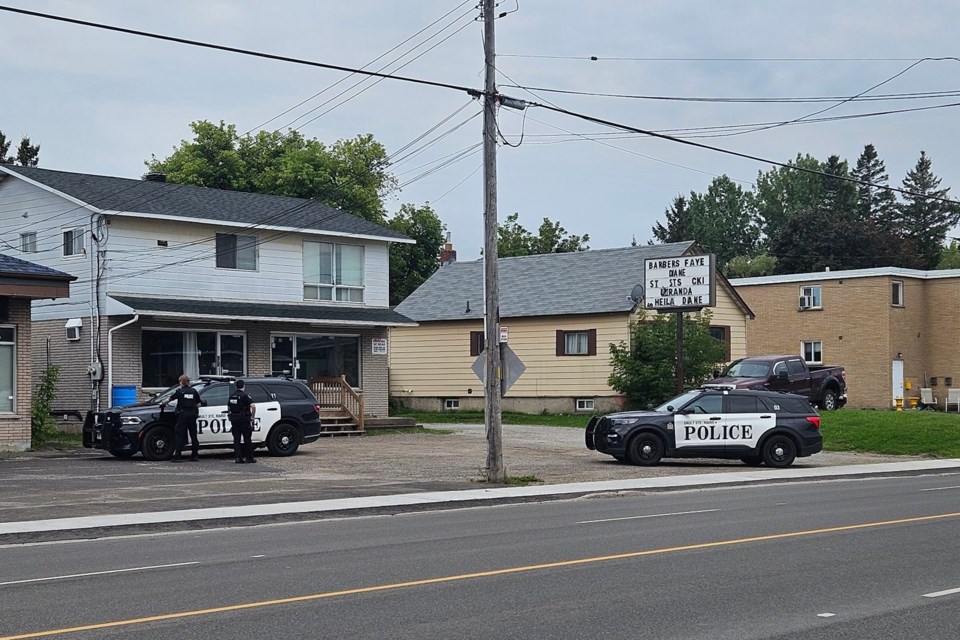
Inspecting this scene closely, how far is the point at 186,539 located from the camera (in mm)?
15438

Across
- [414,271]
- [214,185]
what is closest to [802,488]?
[214,185]

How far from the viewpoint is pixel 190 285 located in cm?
3534

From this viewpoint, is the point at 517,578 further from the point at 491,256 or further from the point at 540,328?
the point at 540,328

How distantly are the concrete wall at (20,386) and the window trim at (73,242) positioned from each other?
5.92 metres

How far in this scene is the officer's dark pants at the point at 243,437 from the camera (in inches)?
1037

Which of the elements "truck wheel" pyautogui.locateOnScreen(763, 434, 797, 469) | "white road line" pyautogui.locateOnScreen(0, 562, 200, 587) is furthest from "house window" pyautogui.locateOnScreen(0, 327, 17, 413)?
"white road line" pyautogui.locateOnScreen(0, 562, 200, 587)

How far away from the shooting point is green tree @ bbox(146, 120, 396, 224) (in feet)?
198

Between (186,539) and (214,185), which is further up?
(214,185)

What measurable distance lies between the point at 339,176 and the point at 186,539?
49439mm

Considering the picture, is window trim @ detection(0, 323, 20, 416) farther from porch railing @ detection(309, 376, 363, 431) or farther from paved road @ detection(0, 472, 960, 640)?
paved road @ detection(0, 472, 960, 640)

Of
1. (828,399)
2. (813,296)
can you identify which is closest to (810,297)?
(813,296)

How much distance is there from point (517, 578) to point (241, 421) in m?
15.9

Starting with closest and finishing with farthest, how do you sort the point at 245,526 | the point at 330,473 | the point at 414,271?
the point at 245,526
the point at 330,473
the point at 414,271

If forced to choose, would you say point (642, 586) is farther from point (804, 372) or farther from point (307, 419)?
point (804, 372)
